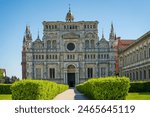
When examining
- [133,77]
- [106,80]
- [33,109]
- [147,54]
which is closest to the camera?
[33,109]

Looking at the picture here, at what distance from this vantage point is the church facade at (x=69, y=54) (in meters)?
73.2

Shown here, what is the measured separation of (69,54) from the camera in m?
74.2

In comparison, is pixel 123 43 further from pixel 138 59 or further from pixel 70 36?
pixel 138 59

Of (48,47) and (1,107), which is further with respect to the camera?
(48,47)

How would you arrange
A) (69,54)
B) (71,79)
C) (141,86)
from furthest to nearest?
(71,79)
(69,54)
(141,86)

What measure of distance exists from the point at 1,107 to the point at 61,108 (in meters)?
2.13

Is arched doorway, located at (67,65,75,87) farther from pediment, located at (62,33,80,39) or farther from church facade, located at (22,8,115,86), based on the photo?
pediment, located at (62,33,80,39)

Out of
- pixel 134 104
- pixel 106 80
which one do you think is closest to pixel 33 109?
pixel 134 104

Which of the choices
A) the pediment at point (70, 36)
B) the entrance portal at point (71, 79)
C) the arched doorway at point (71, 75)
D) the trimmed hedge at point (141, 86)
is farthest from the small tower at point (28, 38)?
the trimmed hedge at point (141, 86)

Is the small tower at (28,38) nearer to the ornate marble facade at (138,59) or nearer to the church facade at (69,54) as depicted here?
the church facade at (69,54)

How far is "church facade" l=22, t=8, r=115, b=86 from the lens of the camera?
2881 inches

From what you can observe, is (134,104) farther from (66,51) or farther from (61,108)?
(66,51)

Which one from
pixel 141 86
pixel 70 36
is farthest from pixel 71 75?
pixel 141 86

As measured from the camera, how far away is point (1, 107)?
10375 millimetres
